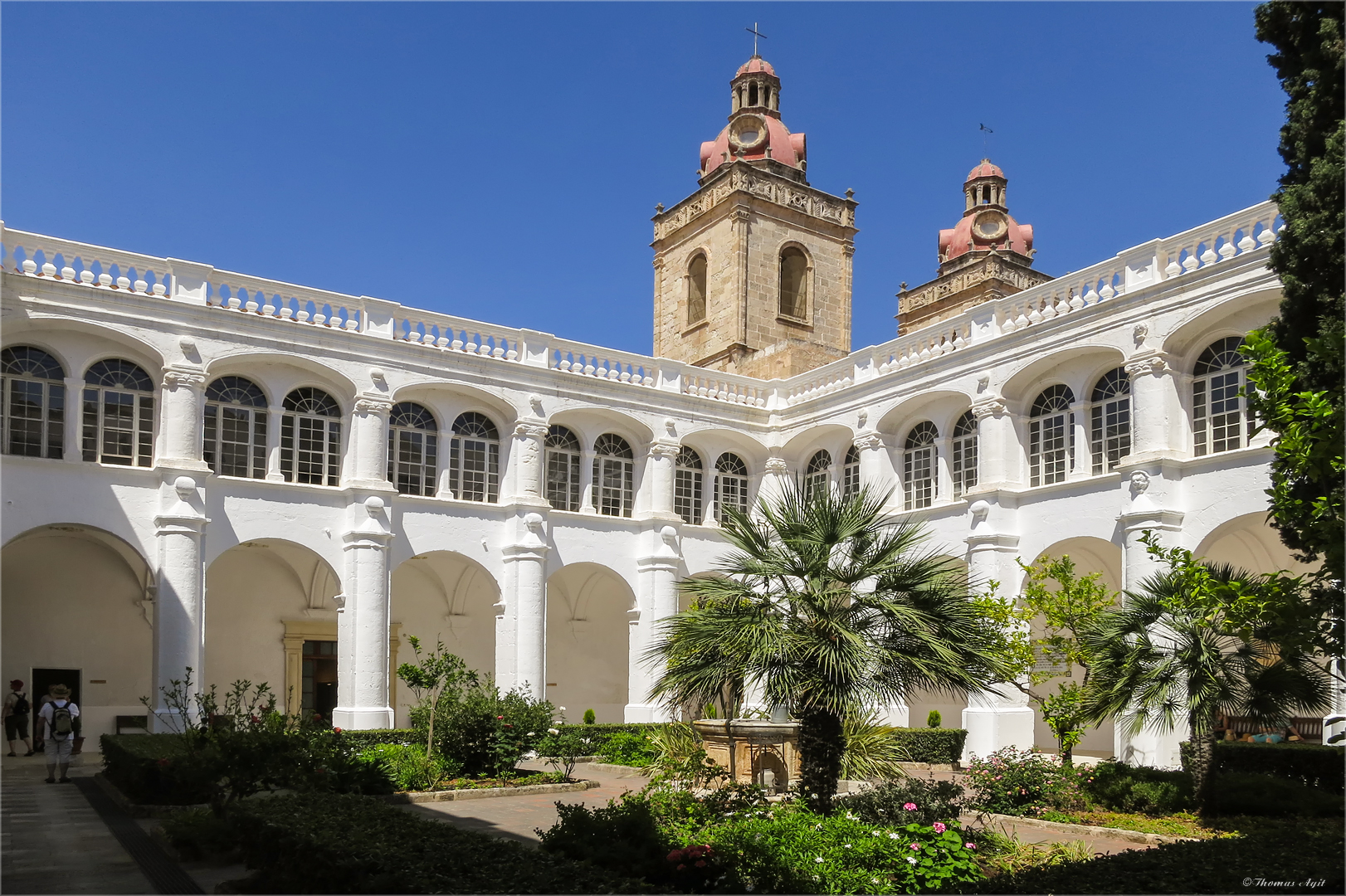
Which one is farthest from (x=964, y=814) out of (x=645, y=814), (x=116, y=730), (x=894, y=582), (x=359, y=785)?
(x=116, y=730)

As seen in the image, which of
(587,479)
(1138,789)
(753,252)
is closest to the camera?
(1138,789)

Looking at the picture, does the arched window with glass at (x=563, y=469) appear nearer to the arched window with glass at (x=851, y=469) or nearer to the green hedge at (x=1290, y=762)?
the arched window with glass at (x=851, y=469)

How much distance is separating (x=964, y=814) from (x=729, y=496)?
52.1ft

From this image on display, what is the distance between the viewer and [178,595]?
2181cm

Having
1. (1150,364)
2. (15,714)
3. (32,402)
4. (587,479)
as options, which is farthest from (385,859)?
(587,479)

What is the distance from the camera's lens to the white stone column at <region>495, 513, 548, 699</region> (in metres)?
25.7

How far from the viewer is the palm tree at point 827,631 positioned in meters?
11.1

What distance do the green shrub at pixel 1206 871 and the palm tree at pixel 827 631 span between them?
8.49 ft

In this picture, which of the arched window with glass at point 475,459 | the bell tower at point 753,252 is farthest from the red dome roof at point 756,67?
the arched window with glass at point 475,459

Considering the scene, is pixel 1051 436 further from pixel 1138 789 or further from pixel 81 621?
pixel 81 621

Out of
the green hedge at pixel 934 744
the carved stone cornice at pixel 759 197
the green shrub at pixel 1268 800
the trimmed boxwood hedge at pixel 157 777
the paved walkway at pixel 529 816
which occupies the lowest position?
the green hedge at pixel 934 744

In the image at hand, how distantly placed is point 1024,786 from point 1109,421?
1017 cm

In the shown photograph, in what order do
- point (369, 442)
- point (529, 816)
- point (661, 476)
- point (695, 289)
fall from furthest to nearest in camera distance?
point (695, 289), point (661, 476), point (369, 442), point (529, 816)

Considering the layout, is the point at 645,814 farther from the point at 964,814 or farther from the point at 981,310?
the point at 981,310
